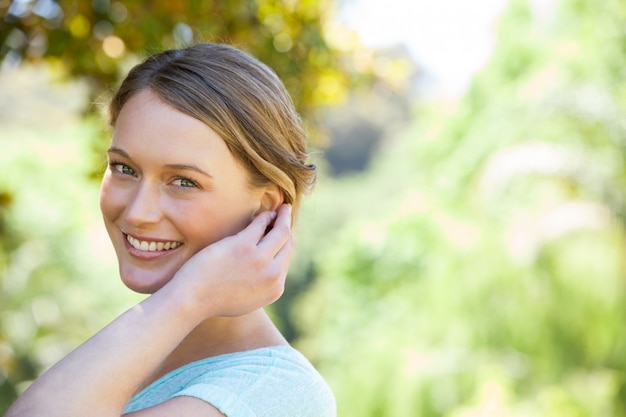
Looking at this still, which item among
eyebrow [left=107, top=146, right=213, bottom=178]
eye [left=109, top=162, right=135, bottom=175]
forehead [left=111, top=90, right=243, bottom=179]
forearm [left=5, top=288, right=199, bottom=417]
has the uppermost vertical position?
forehead [left=111, top=90, right=243, bottom=179]

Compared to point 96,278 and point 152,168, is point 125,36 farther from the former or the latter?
point 96,278

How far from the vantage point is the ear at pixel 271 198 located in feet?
5.41

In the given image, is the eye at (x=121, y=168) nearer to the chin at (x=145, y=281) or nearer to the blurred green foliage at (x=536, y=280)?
the chin at (x=145, y=281)

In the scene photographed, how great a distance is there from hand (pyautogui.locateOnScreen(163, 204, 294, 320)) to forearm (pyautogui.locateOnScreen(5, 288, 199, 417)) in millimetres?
43

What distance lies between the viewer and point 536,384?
7.88 metres

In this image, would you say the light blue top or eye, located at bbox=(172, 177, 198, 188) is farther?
eye, located at bbox=(172, 177, 198, 188)

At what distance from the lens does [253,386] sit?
4.70 feet

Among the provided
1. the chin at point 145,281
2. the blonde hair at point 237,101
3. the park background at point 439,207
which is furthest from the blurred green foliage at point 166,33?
the chin at point 145,281

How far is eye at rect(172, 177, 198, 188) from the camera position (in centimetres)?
151

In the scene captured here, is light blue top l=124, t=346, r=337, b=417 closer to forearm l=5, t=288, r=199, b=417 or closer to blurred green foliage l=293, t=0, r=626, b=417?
forearm l=5, t=288, r=199, b=417

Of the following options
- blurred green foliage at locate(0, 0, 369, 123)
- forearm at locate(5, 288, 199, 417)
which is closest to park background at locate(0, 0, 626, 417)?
blurred green foliage at locate(0, 0, 369, 123)

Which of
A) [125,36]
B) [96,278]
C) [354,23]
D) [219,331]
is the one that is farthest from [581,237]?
[96,278]

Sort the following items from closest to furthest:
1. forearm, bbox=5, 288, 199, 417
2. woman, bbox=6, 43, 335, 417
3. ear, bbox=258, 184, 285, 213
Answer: forearm, bbox=5, 288, 199, 417
woman, bbox=6, 43, 335, 417
ear, bbox=258, 184, 285, 213

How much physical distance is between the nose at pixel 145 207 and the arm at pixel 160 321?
12 centimetres
